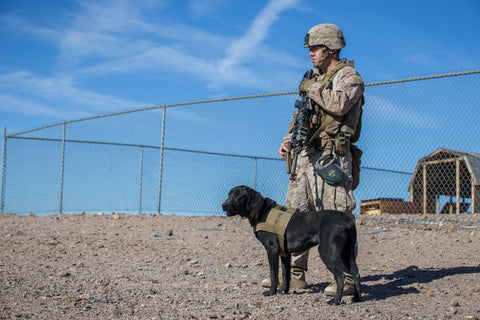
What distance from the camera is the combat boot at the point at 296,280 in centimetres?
402

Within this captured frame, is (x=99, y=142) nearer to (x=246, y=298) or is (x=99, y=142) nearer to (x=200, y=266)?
(x=200, y=266)

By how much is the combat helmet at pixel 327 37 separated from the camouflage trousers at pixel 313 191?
0.91 metres

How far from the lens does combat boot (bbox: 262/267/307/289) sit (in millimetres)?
4016

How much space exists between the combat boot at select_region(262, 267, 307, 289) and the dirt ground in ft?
0.26

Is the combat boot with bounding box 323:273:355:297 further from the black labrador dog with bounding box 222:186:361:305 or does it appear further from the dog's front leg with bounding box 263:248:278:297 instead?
the dog's front leg with bounding box 263:248:278:297

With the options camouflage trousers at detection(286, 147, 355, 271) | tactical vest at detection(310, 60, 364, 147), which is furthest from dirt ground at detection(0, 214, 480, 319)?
tactical vest at detection(310, 60, 364, 147)

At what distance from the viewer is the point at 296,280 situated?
4051 mm

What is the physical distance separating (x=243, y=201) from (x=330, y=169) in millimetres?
767

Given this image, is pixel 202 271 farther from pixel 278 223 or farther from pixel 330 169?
pixel 330 169

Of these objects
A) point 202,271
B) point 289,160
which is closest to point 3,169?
point 202,271

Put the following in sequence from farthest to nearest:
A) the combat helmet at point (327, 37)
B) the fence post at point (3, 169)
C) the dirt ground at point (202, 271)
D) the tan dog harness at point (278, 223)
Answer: the fence post at point (3, 169), the combat helmet at point (327, 37), the tan dog harness at point (278, 223), the dirt ground at point (202, 271)

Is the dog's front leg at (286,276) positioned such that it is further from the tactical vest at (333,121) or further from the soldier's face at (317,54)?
the soldier's face at (317,54)

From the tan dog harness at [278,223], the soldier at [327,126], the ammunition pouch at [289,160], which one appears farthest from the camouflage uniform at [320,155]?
the tan dog harness at [278,223]

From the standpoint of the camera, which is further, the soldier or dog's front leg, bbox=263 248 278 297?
the soldier
